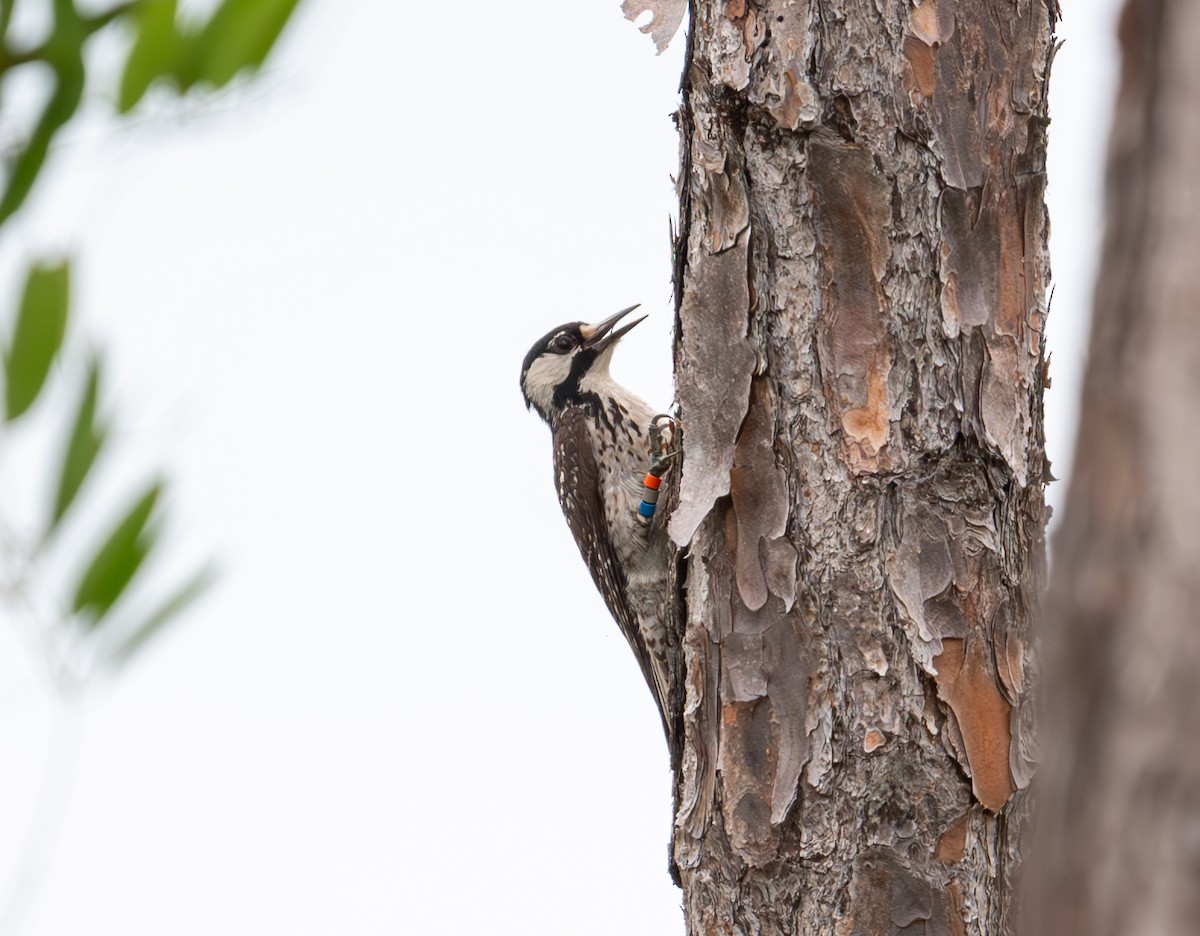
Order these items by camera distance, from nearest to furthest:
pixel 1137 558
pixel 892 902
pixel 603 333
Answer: pixel 1137 558 < pixel 892 902 < pixel 603 333

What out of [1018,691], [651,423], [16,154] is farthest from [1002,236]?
[651,423]

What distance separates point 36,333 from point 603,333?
13.5ft

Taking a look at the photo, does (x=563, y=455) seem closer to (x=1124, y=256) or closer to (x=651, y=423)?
(x=651, y=423)

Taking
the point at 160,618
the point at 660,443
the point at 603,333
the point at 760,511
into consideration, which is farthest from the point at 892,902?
the point at 603,333

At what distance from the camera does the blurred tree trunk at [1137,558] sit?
36.3 inches

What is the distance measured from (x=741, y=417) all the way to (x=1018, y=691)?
2.66 feet

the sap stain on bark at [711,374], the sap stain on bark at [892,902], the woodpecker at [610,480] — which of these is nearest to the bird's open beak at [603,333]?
the woodpecker at [610,480]

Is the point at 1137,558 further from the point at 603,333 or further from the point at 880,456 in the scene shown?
the point at 603,333

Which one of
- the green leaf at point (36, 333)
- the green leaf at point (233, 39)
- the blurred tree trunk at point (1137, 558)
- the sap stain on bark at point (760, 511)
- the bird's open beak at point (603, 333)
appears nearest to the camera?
the blurred tree trunk at point (1137, 558)

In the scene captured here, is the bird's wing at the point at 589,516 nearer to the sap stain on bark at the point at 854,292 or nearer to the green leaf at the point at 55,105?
the sap stain on bark at the point at 854,292

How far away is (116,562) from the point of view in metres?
1.68

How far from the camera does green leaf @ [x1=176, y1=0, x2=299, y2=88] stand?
1849 mm

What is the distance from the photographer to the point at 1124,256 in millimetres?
985

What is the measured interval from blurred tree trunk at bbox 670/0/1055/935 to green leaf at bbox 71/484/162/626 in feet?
5.15
